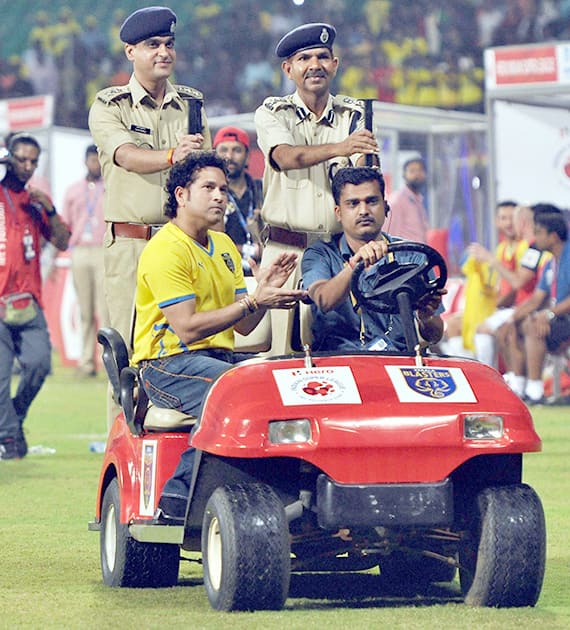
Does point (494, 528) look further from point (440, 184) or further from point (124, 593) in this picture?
point (440, 184)

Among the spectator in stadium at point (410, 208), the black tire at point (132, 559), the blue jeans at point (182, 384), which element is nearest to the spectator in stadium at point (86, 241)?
the spectator in stadium at point (410, 208)

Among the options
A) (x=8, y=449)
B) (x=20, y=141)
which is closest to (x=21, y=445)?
(x=8, y=449)

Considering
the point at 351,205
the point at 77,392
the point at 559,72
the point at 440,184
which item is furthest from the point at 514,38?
the point at 351,205

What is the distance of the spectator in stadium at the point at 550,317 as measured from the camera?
572 inches

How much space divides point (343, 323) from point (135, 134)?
75.5 inches

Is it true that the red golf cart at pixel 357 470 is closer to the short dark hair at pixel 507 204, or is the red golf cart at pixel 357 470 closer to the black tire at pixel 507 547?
the black tire at pixel 507 547

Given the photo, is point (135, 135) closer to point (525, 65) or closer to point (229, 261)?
point (229, 261)

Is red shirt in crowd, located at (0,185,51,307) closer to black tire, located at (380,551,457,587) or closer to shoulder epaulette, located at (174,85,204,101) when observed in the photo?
shoulder epaulette, located at (174,85,204,101)

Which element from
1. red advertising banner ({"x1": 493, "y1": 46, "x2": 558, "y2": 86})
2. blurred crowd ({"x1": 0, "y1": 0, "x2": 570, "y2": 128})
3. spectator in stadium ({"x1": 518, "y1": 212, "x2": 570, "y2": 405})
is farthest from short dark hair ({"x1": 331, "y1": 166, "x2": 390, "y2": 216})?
blurred crowd ({"x1": 0, "y1": 0, "x2": 570, "y2": 128})

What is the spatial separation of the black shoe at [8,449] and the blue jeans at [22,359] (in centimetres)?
3

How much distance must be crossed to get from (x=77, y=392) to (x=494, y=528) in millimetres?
11082

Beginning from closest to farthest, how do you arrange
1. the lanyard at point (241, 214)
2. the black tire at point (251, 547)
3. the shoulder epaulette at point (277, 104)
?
1. the black tire at point (251, 547)
2. the shoulder epaulette at point (277, 104)
3. the lanyard at point (241, 214)

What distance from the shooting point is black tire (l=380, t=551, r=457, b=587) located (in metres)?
6.18

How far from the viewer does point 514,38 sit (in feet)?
87.1
